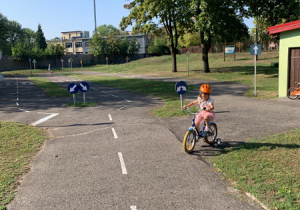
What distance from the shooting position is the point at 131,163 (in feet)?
22.0

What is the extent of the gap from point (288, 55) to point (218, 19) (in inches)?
513

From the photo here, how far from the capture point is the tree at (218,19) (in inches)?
1054

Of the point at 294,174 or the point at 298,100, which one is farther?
the point at 298,100

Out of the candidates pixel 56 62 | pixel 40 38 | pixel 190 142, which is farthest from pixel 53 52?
pixel 190 142

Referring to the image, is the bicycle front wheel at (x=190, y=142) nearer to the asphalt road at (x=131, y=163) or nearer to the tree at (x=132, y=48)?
the asphalt road at (x=131, y=163)

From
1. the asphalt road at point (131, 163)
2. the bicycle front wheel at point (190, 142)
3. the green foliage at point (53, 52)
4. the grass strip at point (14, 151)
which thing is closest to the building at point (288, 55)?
the asphalt road at point (131, 163)

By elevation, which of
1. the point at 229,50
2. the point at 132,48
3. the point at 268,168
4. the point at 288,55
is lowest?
the point at 268,168

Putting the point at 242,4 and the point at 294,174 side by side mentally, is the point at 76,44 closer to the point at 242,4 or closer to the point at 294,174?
the point at 242,4

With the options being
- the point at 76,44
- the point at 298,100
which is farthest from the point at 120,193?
the point at 76,44

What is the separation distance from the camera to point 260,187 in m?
5.16

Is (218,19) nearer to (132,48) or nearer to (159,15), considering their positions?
(159,15)

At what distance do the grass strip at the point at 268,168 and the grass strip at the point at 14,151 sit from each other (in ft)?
13.0

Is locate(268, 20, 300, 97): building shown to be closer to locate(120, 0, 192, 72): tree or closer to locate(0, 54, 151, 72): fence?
locate(120, 0, 192, 72): tree

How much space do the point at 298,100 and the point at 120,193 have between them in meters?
11.6
